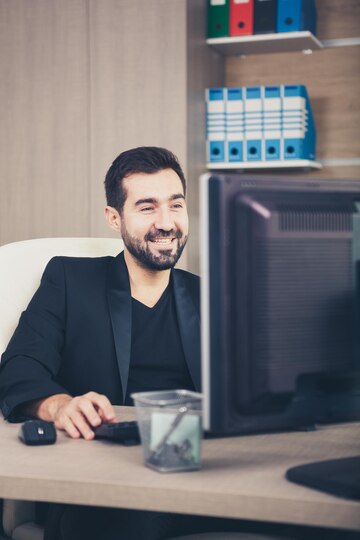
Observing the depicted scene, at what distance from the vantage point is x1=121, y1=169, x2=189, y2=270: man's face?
215 centimetres

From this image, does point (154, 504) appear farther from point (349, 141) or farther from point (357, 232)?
point (349, 141)

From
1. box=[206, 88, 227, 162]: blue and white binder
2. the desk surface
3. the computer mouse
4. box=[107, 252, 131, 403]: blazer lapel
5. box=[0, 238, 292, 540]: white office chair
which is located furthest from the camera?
box=[206, 88, 227, 162]: blue and white binder

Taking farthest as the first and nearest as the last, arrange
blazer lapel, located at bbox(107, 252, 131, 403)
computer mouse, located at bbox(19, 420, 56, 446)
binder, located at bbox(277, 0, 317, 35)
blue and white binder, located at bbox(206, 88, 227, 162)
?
1. blue and white binder, located at bbox(206, 88, 227, 162)
2. binder, located at bbox(277, 0, 317, 35)
3. blazer lapel, located at bbox(107, 252, 131, 403)
4. computer mouse, located at bbox(19, 420, 56, 446)

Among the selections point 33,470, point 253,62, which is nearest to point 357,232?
point 33,470

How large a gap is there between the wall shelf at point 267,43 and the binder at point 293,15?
0.03 metres

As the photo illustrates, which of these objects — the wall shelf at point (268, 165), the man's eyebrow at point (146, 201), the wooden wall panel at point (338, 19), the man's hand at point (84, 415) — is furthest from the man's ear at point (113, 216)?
the wooden wall panel at point (338, 19)

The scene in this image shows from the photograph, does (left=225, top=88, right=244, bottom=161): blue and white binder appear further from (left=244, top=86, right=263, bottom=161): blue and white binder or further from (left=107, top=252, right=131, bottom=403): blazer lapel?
(left=107, top=252, right=131, bottom=403): blazer lapel

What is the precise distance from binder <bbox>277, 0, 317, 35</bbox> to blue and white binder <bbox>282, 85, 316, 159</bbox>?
0.26 meters

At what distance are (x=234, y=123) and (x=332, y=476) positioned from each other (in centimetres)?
292

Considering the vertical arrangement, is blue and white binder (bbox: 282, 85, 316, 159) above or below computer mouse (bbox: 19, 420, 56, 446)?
above

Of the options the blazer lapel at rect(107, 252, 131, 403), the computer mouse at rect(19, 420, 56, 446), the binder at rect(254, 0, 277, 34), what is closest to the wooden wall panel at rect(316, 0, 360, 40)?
the binder at rect(254, 0, 277, 34)

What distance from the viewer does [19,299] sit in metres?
2.13

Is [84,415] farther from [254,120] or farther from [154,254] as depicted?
[254,120]

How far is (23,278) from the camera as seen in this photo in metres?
2.16
